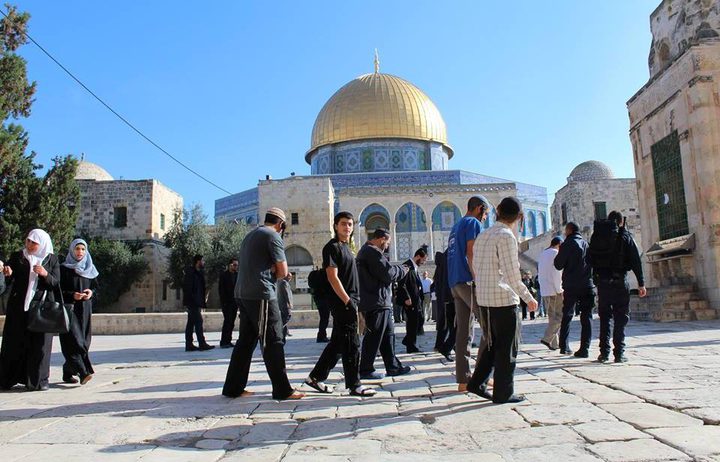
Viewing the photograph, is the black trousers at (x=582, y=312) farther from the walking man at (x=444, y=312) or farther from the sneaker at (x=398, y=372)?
the sneaker at (x=398, y=372)

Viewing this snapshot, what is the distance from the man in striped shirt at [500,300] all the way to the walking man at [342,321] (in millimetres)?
792

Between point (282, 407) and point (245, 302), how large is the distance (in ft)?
2.41

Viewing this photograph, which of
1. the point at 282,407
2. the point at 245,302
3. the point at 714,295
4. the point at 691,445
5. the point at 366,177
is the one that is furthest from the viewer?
the point at 366,177

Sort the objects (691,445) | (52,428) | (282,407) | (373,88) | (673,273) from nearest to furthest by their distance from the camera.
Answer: (691,445) → (52,428) → (282,407) → (673,273) → (373,88)

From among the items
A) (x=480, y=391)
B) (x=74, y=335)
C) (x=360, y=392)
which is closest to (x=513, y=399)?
(x=480, y=391)

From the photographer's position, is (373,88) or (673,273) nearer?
(673,273)

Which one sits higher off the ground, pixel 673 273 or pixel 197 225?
pixel 197 225

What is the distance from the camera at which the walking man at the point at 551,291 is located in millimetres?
6488

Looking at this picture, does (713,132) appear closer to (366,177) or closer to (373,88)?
(366,177)

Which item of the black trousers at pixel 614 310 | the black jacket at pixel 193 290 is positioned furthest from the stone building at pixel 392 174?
the black trousers at pixel 614 310

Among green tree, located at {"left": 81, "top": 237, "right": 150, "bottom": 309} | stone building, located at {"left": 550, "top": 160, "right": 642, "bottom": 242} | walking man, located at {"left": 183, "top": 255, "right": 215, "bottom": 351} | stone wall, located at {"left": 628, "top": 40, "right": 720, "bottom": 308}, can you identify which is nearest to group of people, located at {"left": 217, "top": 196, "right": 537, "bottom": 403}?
walking man, located at {"left": 183, "top": 255, "right": 215, "bottom": 351}

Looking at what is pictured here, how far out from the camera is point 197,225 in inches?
1063

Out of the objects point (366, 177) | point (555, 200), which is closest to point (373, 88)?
point (366, 177)

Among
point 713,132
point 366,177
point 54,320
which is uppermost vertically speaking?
point 366,177
